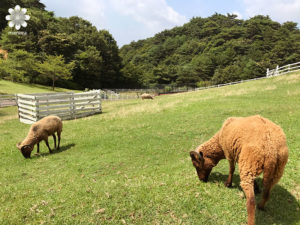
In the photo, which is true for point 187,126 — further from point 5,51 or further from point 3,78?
point 5,51

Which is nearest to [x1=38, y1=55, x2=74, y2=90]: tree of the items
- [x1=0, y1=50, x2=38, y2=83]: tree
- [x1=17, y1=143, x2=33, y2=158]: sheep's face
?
[x1=0, y1=50, x2=38, y2=83]: tree

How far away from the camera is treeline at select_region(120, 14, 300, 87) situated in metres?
69.1

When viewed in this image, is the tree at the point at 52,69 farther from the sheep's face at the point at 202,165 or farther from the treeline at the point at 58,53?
the sheep's face at the point at 202,165

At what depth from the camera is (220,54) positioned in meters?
83.2

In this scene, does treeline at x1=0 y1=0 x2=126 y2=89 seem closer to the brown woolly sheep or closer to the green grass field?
the green grass field

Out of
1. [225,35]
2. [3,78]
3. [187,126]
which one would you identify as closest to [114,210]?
[187,126]

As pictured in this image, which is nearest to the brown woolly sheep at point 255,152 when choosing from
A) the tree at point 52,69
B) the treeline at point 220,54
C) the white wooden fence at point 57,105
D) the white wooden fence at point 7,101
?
the white wooden fence at point 57,105

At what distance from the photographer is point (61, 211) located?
14.8ft

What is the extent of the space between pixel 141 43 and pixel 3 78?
103232 millimetres

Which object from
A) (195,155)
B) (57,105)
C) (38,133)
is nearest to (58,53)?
(57,105)

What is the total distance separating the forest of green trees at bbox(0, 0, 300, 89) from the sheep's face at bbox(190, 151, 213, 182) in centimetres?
4513

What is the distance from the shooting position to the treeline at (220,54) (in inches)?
2719

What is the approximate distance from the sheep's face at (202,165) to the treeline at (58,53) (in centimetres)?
4407

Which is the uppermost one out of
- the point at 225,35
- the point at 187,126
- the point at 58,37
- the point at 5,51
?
the point at 225,35
